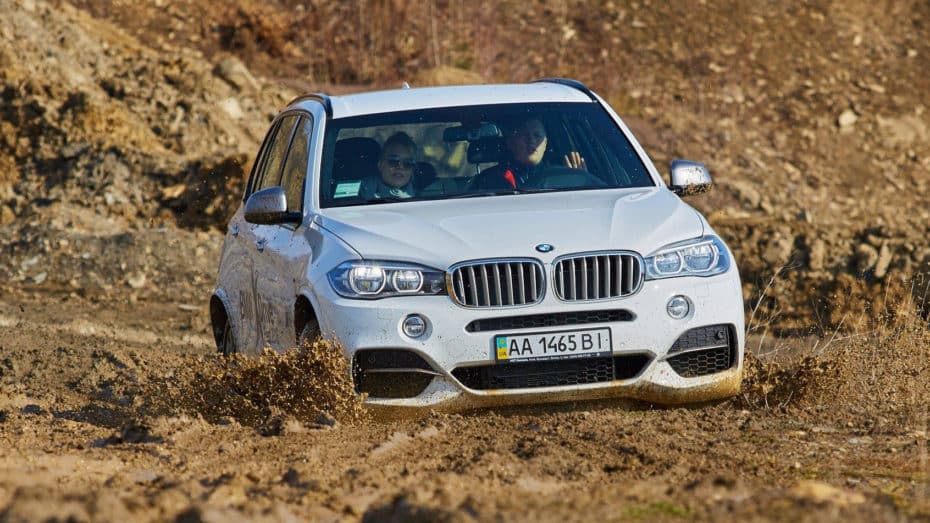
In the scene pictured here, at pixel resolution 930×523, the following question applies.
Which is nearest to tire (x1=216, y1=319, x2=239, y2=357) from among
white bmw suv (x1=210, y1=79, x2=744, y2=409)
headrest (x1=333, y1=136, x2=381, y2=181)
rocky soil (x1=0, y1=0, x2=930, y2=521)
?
rocky soil (x1=0, y1=0, x2=930, y2=521)

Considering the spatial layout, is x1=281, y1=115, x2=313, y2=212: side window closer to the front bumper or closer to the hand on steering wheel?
the front bumper

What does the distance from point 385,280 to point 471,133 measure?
5.53 feet

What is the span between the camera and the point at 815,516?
4.24 meters

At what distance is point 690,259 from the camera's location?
270 inches

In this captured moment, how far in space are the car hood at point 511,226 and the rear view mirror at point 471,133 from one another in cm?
64

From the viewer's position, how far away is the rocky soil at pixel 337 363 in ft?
17.1

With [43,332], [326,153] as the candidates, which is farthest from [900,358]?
[43,332]

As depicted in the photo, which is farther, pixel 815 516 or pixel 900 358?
pixel 900 358

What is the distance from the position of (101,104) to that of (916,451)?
53.4 feet

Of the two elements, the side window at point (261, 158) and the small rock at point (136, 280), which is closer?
the side window at point (261, 158)

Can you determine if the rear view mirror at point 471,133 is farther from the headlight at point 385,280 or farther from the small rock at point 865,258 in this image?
the small rock at point 865,258

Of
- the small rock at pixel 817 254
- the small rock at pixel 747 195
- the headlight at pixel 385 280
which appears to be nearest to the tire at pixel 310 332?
the headlight at pixel 385 280

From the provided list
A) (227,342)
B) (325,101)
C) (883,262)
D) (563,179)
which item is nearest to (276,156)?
(325,101)

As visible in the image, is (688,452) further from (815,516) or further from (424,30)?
(424,30)
